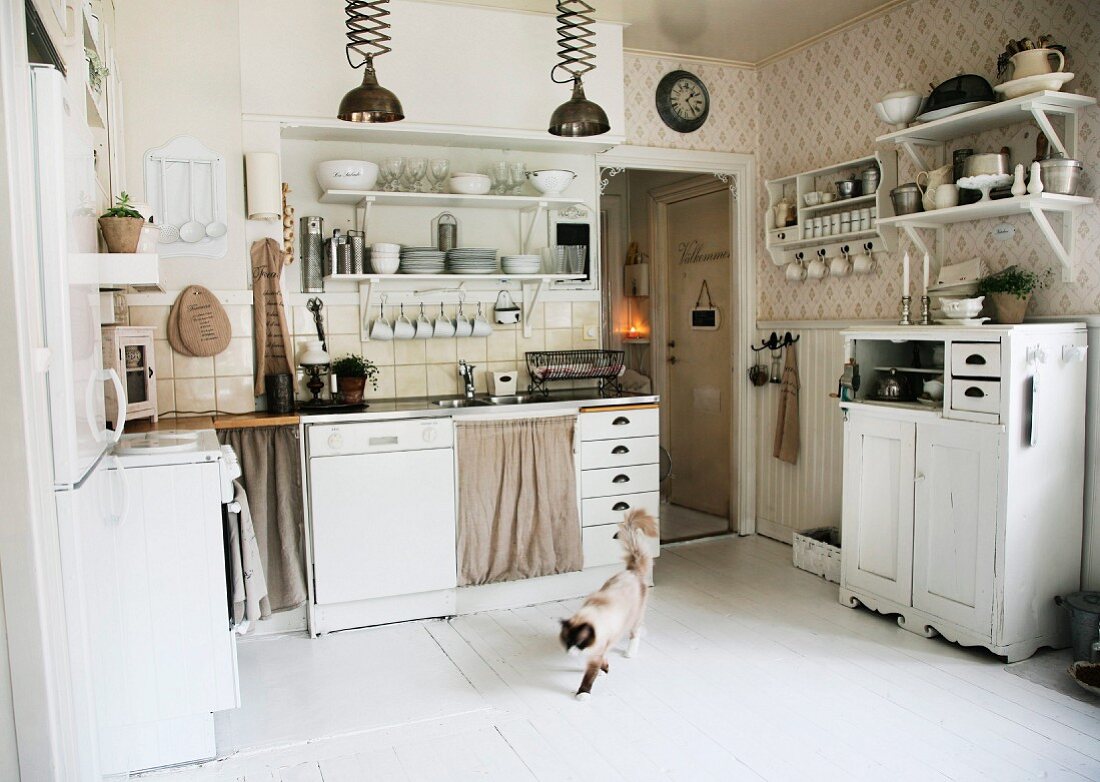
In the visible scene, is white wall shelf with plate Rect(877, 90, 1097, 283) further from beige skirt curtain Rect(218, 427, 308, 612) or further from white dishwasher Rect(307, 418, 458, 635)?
beige skirt curtain Rect(218, 427, 308, 612)

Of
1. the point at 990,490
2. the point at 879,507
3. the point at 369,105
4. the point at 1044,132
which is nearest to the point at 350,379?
the point at 369,105

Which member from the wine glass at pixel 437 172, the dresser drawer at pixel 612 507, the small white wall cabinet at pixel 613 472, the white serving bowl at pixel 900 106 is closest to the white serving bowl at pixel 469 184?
the wine glass at pixel 437 172

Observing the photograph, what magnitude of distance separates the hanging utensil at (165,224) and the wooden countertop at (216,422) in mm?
763

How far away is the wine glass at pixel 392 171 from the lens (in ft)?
12.4

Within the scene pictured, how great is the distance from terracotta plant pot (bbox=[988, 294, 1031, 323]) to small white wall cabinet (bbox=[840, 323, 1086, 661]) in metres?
0.17

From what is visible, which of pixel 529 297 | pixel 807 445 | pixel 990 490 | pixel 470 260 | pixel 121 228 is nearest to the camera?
pixel 121 228

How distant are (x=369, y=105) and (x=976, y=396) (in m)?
2.49

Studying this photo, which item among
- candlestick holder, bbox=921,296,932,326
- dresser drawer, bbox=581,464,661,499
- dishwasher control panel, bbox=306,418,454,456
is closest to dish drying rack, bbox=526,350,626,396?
dresser drawer, bbox=581,464,661,499

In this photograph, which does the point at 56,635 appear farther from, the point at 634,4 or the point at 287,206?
the point at 634,4

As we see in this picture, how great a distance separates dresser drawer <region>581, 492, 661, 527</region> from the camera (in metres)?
3.83

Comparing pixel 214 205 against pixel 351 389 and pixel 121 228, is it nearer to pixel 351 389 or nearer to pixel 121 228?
pixel 351 389

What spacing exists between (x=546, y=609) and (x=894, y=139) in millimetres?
2600

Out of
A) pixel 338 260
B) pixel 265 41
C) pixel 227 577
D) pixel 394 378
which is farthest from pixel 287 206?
pixel 227 577

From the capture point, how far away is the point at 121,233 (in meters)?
2.30
